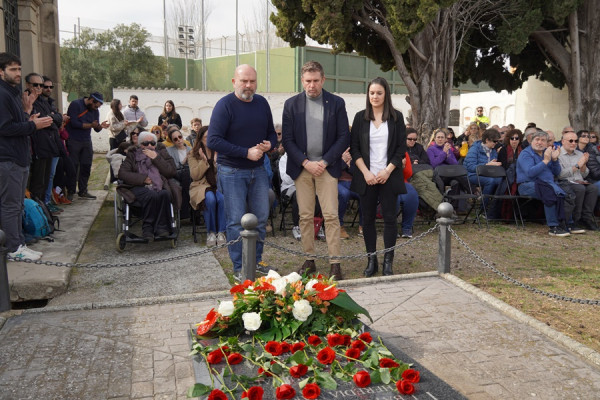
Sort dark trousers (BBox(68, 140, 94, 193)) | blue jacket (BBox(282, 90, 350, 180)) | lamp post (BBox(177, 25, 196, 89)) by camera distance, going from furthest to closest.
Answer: lamp post (BBox(177, 25, 196, 89))
dark trousers (BBox(68, 140, 94, 193))
blue jacket (BBox(282, 90, 350, 180))

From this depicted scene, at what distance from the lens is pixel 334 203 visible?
5.92 metres

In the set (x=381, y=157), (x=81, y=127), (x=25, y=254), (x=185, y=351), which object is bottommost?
(x=185, y=351)

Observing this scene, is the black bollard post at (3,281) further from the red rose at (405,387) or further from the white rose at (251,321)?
the red rose at (405,387)

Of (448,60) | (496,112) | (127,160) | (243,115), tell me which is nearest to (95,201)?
(127,160)

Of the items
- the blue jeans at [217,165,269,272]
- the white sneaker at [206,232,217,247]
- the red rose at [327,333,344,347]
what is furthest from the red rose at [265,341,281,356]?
the white sneaker at [206,232,217,247]

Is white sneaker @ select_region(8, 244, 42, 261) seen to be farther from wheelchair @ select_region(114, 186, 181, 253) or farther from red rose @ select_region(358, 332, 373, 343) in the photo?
red rose @ select_region(358, 332, 373, 343)

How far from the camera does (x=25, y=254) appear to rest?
6.05 metres

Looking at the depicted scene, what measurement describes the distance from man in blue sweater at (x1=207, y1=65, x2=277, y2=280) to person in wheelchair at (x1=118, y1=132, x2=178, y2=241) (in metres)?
1.67

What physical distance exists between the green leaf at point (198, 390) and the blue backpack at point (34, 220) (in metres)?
4.88

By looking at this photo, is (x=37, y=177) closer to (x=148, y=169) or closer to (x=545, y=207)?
(x=148, y=169)

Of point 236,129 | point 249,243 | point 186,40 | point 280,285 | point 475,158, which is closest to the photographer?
point 280,285

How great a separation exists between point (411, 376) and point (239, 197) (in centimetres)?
310

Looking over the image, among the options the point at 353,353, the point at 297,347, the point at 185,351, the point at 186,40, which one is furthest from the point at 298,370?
the point at 186,40

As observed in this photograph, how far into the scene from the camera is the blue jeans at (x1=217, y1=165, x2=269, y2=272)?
18.5 feet
